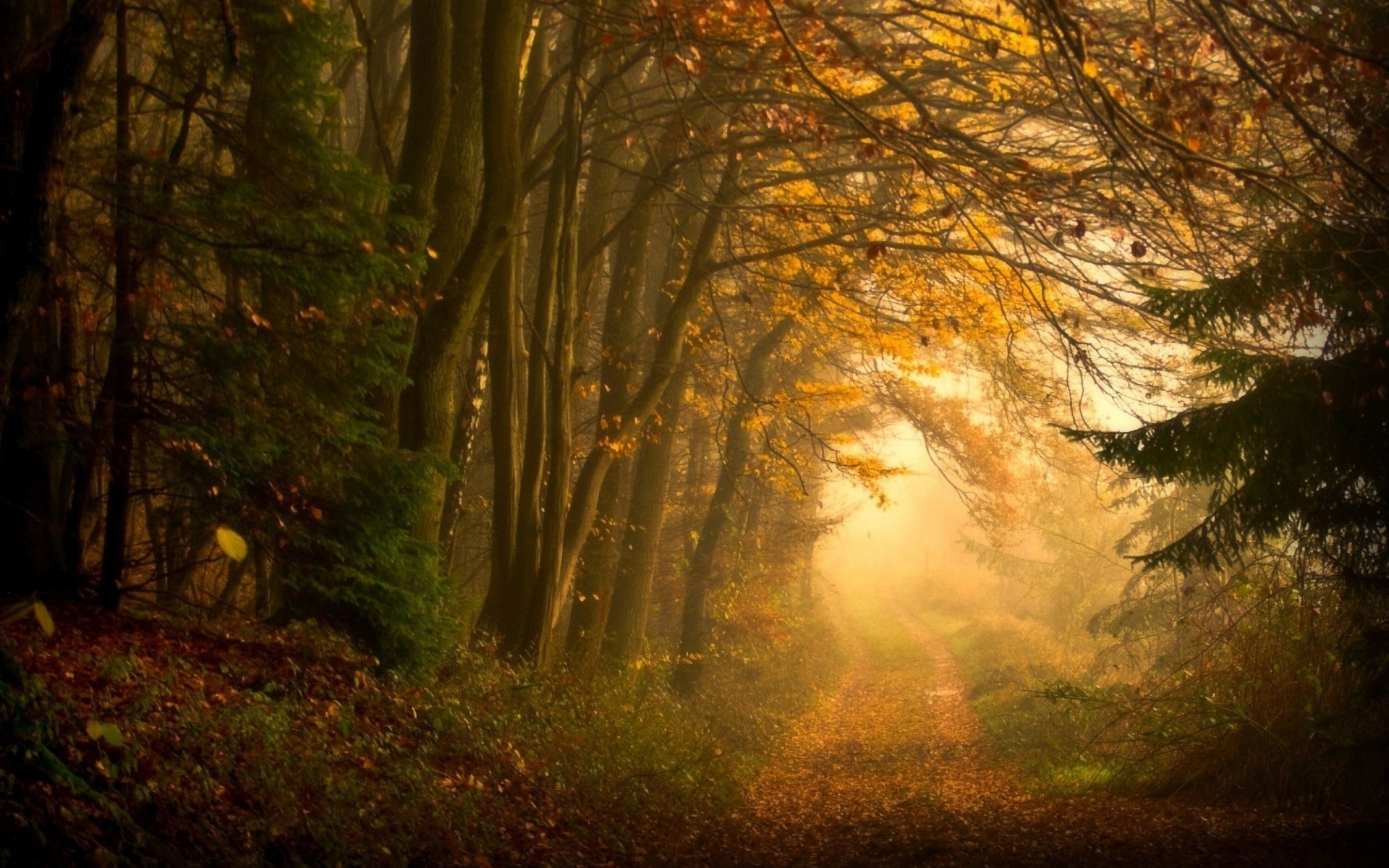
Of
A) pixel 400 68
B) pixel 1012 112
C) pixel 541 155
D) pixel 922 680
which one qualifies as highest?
pixel 400 68

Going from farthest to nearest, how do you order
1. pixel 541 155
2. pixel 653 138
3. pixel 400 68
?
1. pixel 400 68
2. pixel 653 138
3. pixel 541 155

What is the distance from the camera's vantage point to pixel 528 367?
9945 millimetres

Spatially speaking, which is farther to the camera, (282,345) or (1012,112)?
(1012,112)

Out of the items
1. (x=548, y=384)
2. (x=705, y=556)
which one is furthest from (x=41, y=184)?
(x=705, y=556)

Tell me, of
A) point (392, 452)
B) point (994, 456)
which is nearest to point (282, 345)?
point (392, 452)

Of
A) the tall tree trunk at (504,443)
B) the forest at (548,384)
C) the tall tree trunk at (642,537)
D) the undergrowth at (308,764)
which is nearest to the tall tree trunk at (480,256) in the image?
the forest at (548,384)

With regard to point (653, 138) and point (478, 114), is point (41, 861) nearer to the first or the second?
point (478, 114)

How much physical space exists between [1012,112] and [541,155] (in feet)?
16.4

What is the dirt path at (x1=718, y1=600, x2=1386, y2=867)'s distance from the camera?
6332mm

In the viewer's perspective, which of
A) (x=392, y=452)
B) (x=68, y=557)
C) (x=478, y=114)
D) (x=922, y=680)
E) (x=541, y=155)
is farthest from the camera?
(x=922, y=680)

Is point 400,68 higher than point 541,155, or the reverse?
point 400,68

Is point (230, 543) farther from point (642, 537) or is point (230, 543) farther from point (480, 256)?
point (642, 537)

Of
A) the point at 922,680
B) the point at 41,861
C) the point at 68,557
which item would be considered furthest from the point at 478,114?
the point at 922,680

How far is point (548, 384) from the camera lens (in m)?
10.5
